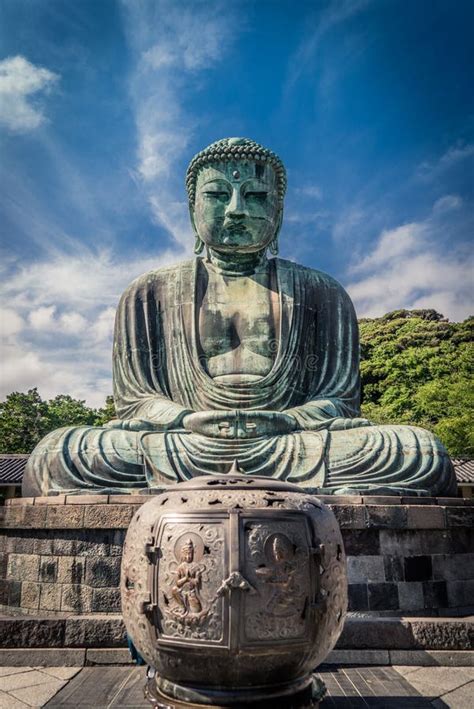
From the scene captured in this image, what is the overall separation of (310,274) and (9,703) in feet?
20.0

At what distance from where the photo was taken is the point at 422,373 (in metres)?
29.9

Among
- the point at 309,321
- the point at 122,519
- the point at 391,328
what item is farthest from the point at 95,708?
the point at 391,328

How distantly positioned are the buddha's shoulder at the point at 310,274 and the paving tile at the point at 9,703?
19.1ft

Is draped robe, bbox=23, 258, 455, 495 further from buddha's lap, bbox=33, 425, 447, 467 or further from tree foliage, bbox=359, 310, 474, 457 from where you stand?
tree foliage, bbox=359, 310, 474, 457

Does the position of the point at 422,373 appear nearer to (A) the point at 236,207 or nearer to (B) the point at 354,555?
(A) the point at 236,207

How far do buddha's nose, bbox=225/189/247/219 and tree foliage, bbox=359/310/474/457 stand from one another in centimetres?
1621

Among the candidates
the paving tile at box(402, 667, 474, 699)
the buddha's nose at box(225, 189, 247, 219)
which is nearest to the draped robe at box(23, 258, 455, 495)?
the buddha's nose at box(225, 189, 247, 219)

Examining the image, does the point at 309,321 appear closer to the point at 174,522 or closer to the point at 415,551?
the point at 415,551

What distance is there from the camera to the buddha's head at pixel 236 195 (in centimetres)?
752

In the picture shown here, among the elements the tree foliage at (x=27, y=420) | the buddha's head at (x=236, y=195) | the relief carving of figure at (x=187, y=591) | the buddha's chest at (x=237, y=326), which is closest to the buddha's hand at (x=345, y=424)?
the buddha's chest at (x=237, y=326)

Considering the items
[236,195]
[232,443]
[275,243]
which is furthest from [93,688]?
[275,243]

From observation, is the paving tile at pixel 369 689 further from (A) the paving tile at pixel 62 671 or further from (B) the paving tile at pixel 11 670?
(B) the paving tile at pixel 11 670

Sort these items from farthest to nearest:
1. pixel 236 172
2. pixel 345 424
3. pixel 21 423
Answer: pixel 21 423 → pixel 236 172 → pixel 345 424

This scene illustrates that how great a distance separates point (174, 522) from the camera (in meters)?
2.66
